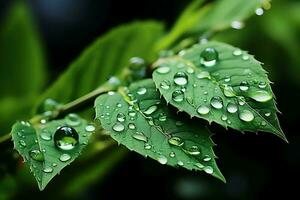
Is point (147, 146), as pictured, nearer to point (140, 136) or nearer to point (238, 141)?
point (140, 136)

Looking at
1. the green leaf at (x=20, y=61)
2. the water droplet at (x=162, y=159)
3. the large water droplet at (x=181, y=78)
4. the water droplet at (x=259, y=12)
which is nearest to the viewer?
the water droplet at (x=162, y=159)

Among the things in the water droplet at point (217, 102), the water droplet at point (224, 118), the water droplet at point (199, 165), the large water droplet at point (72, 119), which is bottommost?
the large water droplet at point (72, 119)

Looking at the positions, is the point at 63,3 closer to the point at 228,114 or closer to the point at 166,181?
the point at 166,181

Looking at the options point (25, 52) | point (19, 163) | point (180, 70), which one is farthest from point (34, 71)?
point (180, 70)

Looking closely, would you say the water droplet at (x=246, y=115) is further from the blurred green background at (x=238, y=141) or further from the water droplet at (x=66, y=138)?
the blurred green background at (x=238, y=141)

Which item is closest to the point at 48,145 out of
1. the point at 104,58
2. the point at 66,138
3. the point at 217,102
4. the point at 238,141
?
the point at 66,138

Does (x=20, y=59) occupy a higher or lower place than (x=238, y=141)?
higher

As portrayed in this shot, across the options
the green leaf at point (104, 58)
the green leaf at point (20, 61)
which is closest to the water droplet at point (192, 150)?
the green leaf at point (104, 58)
